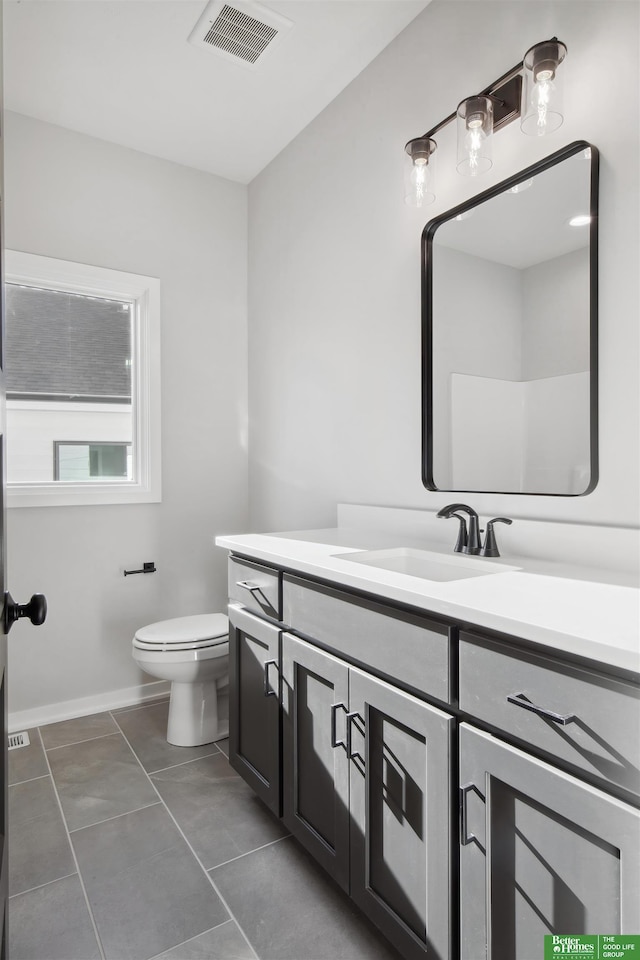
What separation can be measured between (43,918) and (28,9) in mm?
2798

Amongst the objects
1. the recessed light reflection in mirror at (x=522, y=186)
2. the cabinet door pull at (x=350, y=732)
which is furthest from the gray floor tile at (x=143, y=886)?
the recessed light reflection in mirror at (x=522, y=186)

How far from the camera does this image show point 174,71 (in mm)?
2217

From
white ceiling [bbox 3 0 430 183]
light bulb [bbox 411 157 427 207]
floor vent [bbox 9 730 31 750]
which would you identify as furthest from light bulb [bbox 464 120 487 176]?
floor vent [bbox 9 730 31 750]

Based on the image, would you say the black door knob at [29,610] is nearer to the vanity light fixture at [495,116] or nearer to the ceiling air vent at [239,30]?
the vanity light fixture at [495,116]

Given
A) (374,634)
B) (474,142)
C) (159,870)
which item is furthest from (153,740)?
(474,142)

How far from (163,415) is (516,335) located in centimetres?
183

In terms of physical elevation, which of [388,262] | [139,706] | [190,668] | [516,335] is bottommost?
[139,706]

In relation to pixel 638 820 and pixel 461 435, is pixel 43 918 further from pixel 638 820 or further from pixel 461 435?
pixel 461 435

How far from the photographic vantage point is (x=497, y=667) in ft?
3.13

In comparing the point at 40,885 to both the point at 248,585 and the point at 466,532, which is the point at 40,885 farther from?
the point at 466,532

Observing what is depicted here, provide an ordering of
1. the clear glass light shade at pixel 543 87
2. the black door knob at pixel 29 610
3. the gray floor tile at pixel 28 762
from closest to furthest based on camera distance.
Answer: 1. the black door knob at pixel 29 610
2. the clear glass light shade at pixel 543 87
3. the gray floor tile at pixel 28 762

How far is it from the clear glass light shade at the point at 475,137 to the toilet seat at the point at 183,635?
1.87 m

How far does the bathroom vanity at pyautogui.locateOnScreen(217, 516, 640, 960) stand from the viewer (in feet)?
2.65

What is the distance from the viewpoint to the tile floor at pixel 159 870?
52.8 inches
